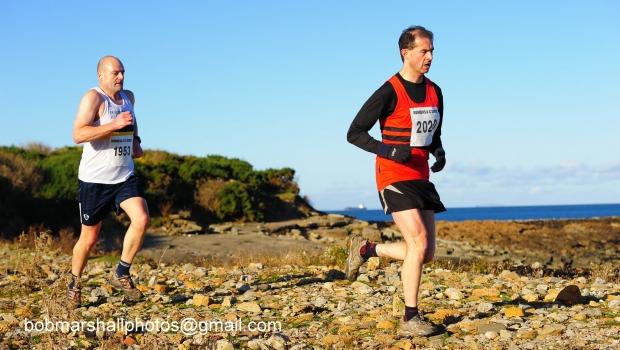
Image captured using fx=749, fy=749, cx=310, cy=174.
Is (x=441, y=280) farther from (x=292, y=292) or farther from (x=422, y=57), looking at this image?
(x=422, y=57)

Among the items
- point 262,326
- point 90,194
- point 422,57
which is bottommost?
point 262,326

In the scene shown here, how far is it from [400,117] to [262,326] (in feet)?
7.11

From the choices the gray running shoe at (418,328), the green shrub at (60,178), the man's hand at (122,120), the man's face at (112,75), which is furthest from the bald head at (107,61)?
the green shrub at (60,178)

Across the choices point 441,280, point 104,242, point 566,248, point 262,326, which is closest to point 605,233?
point 566,248

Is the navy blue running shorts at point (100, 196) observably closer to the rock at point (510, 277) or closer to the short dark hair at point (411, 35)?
the short dark hair at point (411, 35)

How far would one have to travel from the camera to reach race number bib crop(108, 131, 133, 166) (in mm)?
7199

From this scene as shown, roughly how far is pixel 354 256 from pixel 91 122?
3.03 meters

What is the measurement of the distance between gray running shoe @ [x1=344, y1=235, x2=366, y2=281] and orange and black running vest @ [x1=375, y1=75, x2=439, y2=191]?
182cm

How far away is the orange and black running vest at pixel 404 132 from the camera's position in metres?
5.98

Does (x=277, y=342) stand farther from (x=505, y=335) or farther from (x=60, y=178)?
(x=60, y=178)

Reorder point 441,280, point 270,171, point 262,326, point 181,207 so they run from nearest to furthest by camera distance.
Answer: point 262,326 → point 441,280 → point 181,207 → point 270,171

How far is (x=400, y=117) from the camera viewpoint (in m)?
6.00

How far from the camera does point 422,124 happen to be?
6.01 meters

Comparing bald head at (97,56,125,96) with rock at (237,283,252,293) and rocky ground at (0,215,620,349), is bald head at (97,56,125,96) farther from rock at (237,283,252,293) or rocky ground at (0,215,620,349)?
rock at (237,283,252,293)
